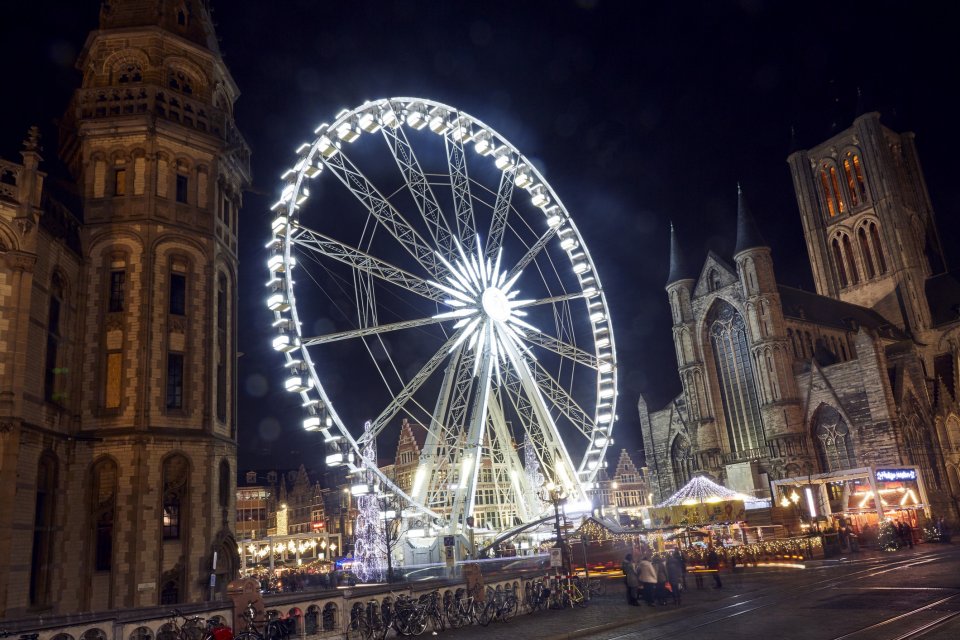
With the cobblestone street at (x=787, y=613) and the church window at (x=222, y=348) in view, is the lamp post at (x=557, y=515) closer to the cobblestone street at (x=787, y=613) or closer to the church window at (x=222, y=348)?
the cobblestone street at (x=787, y=613)

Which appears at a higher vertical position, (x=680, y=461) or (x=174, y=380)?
(x=174, y=380)

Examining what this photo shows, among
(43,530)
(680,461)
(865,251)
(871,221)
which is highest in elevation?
(871,221)

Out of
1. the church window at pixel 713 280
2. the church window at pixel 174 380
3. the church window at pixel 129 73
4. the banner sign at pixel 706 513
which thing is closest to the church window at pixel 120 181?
the church window at pixel 129 73

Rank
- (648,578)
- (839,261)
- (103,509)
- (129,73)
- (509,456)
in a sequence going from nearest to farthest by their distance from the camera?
(648,578)
(103,509)
(129,73)
(509,456)
(839,261)

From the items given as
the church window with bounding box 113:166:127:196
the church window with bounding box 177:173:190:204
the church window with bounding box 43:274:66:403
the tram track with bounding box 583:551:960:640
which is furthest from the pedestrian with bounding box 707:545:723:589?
the church window with bounding box 113:166:127:196

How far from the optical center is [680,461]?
226 feet

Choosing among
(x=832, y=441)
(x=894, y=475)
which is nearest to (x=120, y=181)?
(x=894, y=475)

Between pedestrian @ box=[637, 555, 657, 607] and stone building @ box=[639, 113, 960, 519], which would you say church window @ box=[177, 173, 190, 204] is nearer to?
pedestrian @ box=[637, 555, 657, 607]

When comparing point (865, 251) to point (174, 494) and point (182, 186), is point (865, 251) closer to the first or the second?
point (182, 186)

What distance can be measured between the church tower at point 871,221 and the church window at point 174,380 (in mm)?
69818

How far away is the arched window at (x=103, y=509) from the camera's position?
24109mm

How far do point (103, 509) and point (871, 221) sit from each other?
7958cm

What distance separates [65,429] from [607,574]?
21.9 meters

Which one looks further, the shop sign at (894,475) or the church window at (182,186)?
the shop sign at (894,475)
